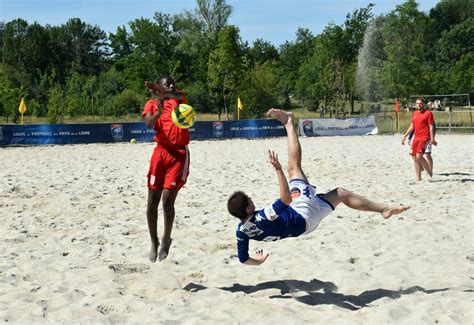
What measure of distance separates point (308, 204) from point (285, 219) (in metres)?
0.30

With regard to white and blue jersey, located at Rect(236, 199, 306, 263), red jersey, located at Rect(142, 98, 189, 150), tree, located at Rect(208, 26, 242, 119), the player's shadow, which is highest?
tree, located at Rect(208, 26, 242, 119)

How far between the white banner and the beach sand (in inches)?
615

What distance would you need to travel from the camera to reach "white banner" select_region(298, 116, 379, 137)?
2703cm

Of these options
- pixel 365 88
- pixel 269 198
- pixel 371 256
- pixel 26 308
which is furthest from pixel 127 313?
pixel 365 88

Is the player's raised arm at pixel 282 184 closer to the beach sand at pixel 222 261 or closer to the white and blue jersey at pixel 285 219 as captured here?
the white and blue jersey at pixel 285 219

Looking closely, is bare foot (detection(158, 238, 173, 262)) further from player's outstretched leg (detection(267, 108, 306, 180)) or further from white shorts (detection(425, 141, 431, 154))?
white shorts (detection(425, 141, 431, 154))

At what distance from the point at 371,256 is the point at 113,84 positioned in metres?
61.6

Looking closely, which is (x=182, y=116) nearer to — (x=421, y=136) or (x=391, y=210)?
(x=391, y=210)

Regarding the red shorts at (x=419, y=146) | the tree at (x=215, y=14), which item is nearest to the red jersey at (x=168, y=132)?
the red shorts at (x=419, y=146)

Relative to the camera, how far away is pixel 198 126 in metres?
25.8

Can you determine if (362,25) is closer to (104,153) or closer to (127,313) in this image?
(104,153)

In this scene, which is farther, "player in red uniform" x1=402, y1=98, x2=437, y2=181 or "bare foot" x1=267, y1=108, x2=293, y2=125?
"player in red uniform" x1=402, y1=98, x2=437, y2=181

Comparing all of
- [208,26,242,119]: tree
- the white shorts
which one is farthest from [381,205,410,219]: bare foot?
[208,26,242,119]: tree

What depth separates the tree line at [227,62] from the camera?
147 ft
